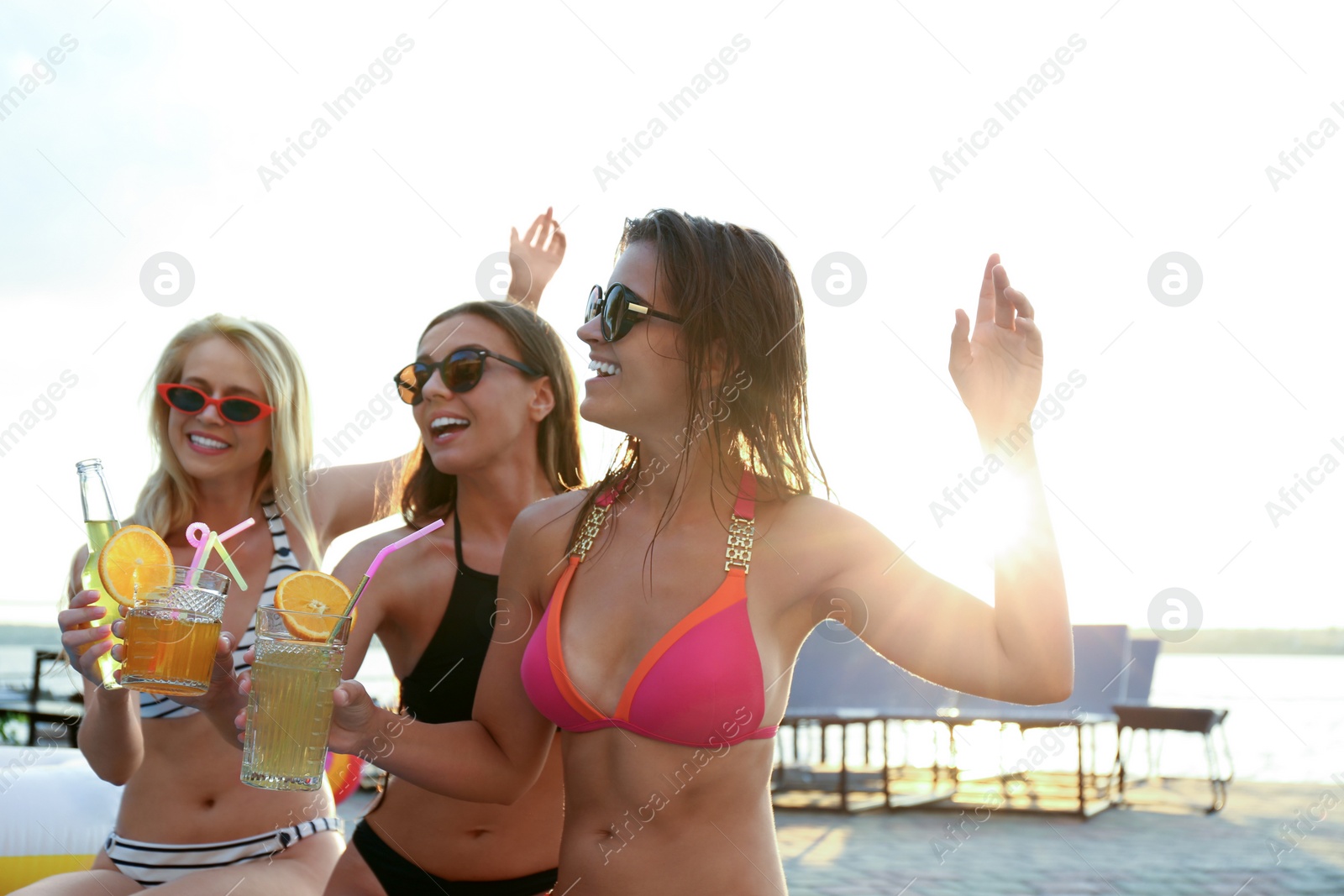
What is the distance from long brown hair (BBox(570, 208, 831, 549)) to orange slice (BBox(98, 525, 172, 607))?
86 cm

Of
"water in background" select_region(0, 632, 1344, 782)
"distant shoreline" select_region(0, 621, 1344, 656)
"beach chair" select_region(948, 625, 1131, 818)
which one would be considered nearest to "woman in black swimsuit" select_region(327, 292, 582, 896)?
"water in background" select_region(0, 632, 1344, 782)

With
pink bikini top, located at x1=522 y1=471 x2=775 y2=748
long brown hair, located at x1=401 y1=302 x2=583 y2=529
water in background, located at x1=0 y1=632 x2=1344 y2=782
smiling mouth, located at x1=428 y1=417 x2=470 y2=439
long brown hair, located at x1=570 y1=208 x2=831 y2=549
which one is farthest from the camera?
water in background, located at x1=0 y1=632 x2=1344 y2=782

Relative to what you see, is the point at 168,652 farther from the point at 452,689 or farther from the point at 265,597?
the point at 265,597

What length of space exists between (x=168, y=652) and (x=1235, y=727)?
16789 mm

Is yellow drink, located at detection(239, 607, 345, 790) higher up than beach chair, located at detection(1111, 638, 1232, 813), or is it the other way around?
yellow drink, located at detection(239, 607, 345, 790)

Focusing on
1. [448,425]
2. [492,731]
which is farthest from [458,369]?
[492,731]

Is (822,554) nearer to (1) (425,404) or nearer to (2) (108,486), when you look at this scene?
(1) (425,404)

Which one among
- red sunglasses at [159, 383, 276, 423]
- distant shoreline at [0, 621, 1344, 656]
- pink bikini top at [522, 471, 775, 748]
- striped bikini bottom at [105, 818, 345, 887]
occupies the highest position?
red sunglasses at [159, 383, 276, 423]

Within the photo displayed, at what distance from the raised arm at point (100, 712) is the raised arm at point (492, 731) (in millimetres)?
663

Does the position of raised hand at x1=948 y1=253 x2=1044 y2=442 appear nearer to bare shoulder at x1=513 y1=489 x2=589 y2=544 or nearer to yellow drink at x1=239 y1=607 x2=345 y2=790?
bare shoulder at x1=513 y1=489 x2=589 y2=544

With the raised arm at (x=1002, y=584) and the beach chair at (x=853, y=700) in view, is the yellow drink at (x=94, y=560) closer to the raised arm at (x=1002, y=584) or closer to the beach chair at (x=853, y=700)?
the raised arm at (x=1002, y=584)

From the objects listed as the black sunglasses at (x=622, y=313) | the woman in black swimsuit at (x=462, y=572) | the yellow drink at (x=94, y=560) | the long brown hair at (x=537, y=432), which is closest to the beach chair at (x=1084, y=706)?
the long brown hair at (x=537, y=432)

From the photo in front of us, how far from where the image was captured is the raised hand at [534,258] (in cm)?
344

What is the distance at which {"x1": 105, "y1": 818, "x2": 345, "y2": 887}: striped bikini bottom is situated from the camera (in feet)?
8.77
